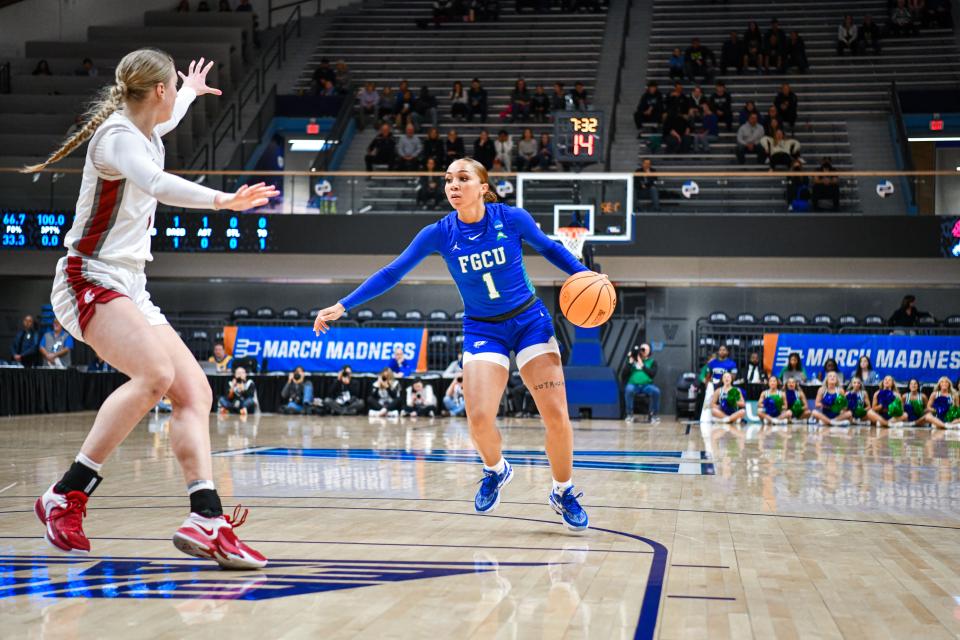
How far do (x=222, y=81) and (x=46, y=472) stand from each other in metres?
21.8

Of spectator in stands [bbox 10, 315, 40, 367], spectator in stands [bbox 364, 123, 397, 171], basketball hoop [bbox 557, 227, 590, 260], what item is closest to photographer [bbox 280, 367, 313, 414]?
spectator in stands [bbox 10, 315, 40, 367]

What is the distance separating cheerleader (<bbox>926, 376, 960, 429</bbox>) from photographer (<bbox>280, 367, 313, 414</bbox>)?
35.9ft

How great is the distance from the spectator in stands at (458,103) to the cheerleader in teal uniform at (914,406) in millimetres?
13089

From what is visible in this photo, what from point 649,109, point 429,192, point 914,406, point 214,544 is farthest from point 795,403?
point 214,544

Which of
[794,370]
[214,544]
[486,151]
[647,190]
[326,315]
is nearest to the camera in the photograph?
[214,544]

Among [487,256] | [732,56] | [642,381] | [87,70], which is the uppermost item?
[732,56]

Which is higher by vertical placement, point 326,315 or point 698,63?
point 698,63

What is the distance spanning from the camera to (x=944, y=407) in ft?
59.2

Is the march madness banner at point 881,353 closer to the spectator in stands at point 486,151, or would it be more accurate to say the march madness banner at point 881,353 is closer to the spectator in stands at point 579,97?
the spectator in stands at point 486,151

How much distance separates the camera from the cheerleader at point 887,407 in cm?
1827

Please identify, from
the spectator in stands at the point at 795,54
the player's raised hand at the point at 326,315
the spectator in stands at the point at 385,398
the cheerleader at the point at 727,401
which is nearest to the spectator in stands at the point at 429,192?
the spectator in stands at the point at 385,398

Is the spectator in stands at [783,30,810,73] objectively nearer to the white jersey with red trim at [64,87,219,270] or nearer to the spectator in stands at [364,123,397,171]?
the spectator in stands at [364,123,397,171]

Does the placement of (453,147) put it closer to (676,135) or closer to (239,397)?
(676,135)

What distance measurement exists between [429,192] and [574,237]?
435 centimetres
